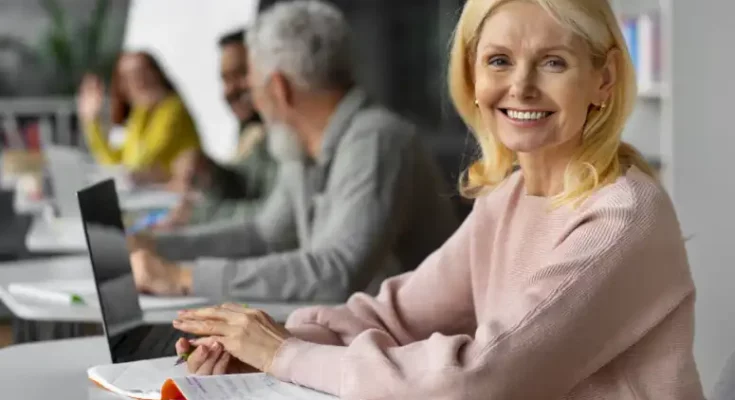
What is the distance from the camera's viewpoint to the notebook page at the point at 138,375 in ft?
5.14

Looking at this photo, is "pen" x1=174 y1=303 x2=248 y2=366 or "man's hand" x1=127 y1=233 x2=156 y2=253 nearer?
"pen" x1=174 y1=303 x2=248 y2=366

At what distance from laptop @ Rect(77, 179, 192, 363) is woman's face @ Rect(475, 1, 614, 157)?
63 cm

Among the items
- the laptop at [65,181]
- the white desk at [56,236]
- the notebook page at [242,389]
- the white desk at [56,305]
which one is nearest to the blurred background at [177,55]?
the laptop at [65,181]

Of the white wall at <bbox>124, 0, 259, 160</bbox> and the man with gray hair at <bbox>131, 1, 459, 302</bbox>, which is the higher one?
the man with gray hair at <bbox>131, 1, 459, 302</bbox>

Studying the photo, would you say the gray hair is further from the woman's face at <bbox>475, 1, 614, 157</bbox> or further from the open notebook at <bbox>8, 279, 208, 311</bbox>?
the woman's face at <bbox>475, 1, 614, 157</bbox>

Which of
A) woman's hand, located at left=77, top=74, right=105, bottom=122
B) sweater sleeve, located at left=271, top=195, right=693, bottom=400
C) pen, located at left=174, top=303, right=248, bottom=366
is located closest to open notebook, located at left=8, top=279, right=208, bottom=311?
pen, located at left=174, top=303, right=248, bottom=366

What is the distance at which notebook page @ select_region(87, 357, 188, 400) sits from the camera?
5.14ft

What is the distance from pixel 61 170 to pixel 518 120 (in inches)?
121

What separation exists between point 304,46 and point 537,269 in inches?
56.0

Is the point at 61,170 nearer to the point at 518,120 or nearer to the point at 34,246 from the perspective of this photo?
the point at 34,246

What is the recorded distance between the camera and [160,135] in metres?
5.72

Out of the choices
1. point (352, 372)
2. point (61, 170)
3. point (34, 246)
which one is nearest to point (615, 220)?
point (352, 372)

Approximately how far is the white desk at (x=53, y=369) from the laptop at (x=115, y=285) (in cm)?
6

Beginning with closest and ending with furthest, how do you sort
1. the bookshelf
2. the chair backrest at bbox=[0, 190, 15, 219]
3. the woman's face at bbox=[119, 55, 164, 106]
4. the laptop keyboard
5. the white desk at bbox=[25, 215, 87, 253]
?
the laptop keyboard → the white desk at bbox=[25, 215, 87, 253] → the chair backrest at bbox=[0, 190, 15, 219] → the bookshelf → the woman's face at bbox=[119, 55, 164, 106]
